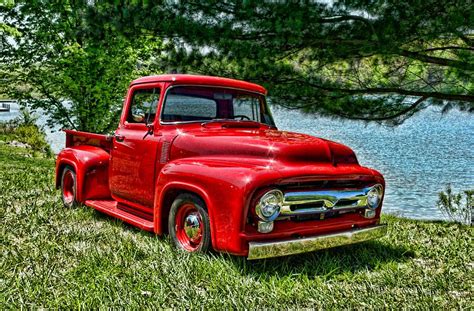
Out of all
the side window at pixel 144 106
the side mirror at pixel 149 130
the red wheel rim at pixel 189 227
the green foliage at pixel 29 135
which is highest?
the side window at pixel 144 106

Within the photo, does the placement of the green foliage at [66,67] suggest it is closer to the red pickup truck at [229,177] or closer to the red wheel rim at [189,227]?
the red pickup truck at [229,177]

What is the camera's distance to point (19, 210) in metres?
6.43

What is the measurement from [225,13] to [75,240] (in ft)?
15.9

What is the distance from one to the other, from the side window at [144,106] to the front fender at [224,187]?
41.8 inches

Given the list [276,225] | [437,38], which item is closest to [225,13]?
[437,38]

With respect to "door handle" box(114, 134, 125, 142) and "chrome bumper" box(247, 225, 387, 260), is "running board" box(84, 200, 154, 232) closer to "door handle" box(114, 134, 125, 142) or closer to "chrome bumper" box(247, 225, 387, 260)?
"door handle" box(114, 134, 125, 142)

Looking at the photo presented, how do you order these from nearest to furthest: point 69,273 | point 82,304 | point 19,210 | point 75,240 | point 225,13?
point 82,304, point 69,273, point 75,240, point 19,210, point 225,13

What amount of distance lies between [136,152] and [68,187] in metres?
2.08

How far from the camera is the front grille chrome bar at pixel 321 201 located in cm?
401

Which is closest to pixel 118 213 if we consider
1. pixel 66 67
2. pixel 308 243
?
pixel 308 243

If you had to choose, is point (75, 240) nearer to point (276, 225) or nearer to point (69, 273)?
point (69, 273)

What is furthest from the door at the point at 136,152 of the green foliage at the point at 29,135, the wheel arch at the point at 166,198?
the green foliage at the point at 29,135

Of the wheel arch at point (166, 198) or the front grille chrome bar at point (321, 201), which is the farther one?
Result: the wheel arch at point (166, 198)

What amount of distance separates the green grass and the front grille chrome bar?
519mm
